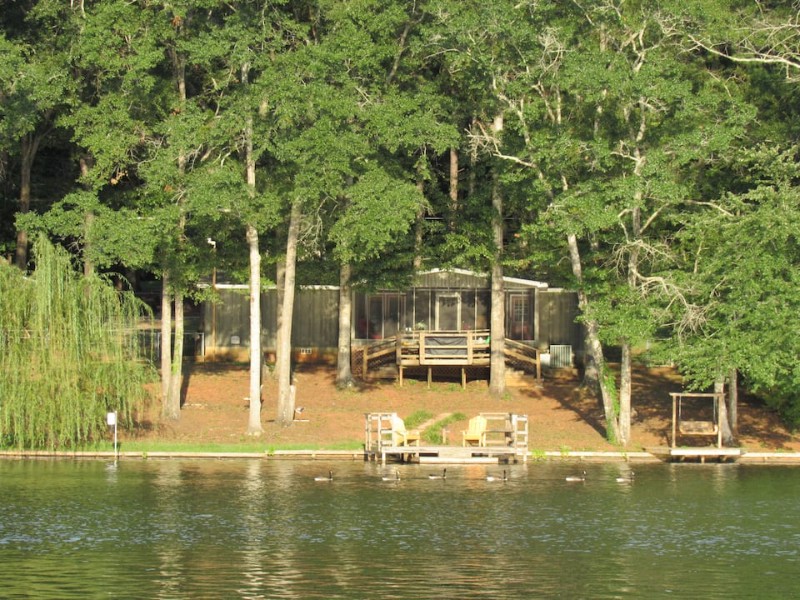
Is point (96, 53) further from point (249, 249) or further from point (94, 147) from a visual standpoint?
point (249, 249)

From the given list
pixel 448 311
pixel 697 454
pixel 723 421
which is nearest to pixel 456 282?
pixel 448 311


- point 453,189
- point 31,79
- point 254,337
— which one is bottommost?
point 254,337

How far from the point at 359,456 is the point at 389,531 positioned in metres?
12.5

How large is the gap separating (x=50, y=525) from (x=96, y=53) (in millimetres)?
19494

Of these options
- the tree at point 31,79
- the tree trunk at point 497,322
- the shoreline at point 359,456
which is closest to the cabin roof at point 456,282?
the tree trunk at point 497,322

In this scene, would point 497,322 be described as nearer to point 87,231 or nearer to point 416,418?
point 416,418

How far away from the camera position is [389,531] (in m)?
31.8

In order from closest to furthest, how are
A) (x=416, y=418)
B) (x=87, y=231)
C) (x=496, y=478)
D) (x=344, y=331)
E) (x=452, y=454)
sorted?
1. (x=496, y=478)
2. (x=452, y=454)
3. (x=87, y=231)
4. (x=416, y=418)
5. (x=344, y=331)

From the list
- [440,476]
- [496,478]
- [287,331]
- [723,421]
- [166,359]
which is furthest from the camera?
[287,331]

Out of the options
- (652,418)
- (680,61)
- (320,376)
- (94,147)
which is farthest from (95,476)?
(680,61)

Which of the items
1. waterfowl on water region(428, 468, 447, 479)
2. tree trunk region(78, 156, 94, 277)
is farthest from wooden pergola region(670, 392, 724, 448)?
tree trunk region(78, 156, 94, 277)

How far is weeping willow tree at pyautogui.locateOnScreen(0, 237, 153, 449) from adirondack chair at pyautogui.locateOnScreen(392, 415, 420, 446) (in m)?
8.69

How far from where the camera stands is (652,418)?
49031 mm

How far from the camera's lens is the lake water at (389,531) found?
2650cm
